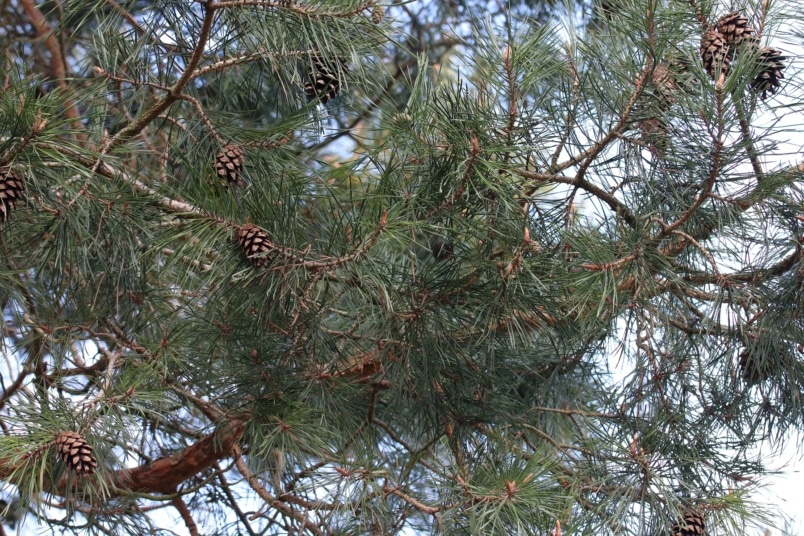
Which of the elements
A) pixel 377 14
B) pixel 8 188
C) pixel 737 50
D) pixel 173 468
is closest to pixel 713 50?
pixel 737 50

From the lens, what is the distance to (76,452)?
3.73 feet

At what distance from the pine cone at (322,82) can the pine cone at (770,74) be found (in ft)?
1.76

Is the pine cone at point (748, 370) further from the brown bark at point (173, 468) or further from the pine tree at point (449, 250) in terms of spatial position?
the brown bark at point (173, 468)

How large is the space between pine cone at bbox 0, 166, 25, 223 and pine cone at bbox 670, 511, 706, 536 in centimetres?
89

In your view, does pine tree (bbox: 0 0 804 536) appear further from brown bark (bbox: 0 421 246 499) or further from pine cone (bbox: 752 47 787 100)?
brown bark (bbox: 0 421 246 499)

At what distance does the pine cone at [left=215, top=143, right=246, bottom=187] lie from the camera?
3.71 ft

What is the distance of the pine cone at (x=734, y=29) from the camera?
1.16 m

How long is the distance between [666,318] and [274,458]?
696 millimetres

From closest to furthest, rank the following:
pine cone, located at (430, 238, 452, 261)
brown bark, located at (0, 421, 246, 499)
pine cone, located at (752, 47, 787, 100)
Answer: pine cone, located at (752, 47, 787, 100), pine cone, located at (430, 238, 452, 261), brown bark, located at (0, 421, 246, 499)

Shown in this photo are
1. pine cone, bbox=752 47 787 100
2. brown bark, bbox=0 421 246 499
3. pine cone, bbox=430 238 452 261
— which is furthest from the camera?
brown bark, bbox=0 421 246 499

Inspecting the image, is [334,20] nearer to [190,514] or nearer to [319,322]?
[319,322]

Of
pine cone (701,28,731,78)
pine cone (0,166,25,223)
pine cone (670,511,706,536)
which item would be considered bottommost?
pine cone (670,511,706,536)

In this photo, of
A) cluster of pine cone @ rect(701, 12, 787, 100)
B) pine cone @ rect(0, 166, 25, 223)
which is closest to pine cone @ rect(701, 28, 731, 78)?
cluster of pine cone @ rect(701, 12, 787, 100)

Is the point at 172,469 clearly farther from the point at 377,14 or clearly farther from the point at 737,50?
the point at 737,50
